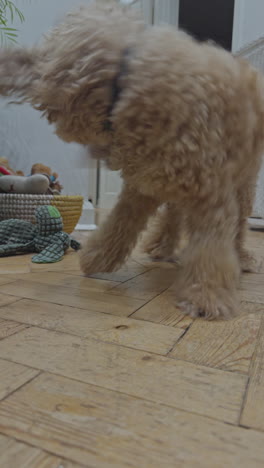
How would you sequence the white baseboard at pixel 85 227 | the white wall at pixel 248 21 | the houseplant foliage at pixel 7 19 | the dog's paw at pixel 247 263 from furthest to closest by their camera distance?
1. the white wall at pixel 248 21
2. the white baseboard at pixel 85 227
3. the houseplant foliage at pixel 7 19
4. the dog's paw at pixel 247 263

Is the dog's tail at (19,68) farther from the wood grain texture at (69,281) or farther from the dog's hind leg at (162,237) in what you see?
the dog's hind leg at (162,237)

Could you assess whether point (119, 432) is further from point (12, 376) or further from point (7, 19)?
point (7, 19)

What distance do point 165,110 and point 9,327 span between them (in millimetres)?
515

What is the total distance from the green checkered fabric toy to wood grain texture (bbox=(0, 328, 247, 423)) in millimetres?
736

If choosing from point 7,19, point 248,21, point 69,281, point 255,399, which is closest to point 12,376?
point 255,399

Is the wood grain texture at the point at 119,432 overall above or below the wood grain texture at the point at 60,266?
below

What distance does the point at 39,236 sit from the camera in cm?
150

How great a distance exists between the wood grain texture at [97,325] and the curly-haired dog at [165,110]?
14 centimetres

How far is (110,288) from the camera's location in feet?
3.47

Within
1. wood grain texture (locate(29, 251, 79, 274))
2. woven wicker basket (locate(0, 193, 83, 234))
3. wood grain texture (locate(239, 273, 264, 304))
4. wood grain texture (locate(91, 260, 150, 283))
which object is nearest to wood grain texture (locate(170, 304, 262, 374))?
wood grain texture (locate(239, 273, 264, 304))

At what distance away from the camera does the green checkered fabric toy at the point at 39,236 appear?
1.43 meters

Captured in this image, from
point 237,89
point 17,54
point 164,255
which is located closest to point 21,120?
point 164,255

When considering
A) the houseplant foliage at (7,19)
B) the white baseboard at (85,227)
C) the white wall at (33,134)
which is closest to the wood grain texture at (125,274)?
the white baseboard at (85,227)

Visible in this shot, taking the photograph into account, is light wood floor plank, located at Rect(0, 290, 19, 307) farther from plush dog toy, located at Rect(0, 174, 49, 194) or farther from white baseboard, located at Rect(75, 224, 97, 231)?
white baseboard, located at Rect(75, 224, 97, 231)
